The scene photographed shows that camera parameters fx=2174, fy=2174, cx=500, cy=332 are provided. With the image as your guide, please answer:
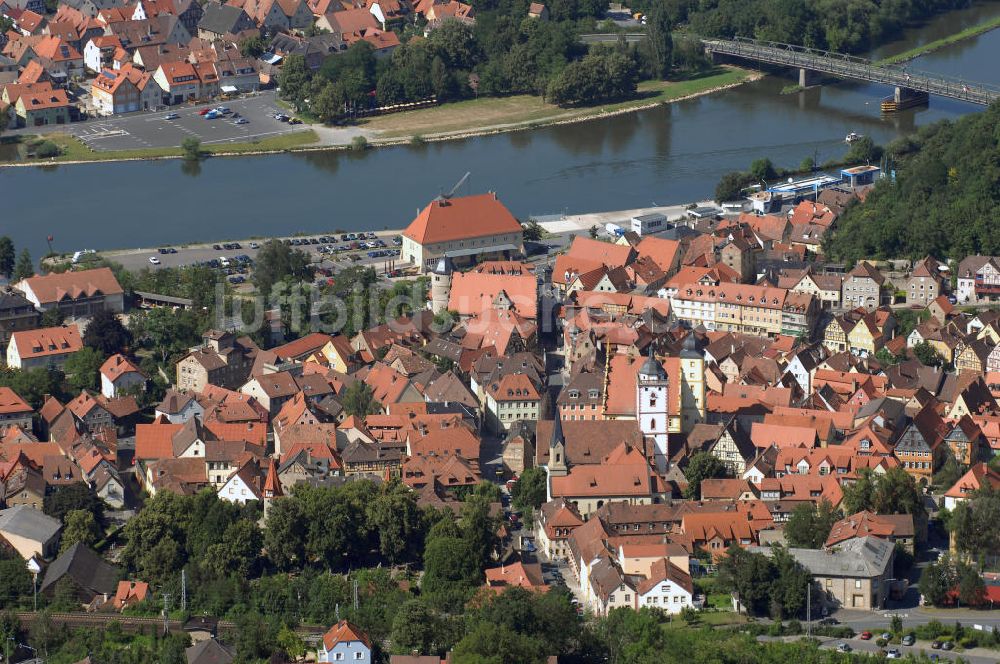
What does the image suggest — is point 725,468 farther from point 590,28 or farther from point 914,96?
point 590,28

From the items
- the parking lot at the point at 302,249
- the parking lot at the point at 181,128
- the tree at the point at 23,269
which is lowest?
the parking lot at the point at 181,128

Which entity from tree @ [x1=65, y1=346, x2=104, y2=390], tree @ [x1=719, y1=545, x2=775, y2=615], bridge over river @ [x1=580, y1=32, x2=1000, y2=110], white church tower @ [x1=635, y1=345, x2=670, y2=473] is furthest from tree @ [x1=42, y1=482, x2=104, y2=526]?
bridge over river @ [x1=580, y1=32, x2=1000, y2=110]

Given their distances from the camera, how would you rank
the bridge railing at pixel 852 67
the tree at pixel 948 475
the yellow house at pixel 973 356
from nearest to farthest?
the tree at pixel 948 475
the yellow house at pixel 973 356
the bridge railing at pixel 852 67

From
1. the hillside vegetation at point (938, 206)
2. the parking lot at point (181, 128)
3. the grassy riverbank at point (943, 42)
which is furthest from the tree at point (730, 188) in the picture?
the grassy riverbank at point (943, 42)

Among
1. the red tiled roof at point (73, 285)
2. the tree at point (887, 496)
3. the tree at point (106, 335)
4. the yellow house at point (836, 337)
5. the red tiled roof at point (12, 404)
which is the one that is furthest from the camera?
the red tiled roof at point (73, 285)

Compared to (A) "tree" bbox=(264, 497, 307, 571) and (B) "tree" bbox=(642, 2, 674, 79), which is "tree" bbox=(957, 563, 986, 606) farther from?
(B) "tree" bbox=(642, 2, 674, 79)

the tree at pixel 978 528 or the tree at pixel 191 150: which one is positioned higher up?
the tree at pixel 978 528

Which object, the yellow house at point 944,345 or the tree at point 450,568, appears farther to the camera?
the yellow house at point 944,345

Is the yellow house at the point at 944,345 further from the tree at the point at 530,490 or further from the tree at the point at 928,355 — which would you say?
the tree at the point at 530,490
